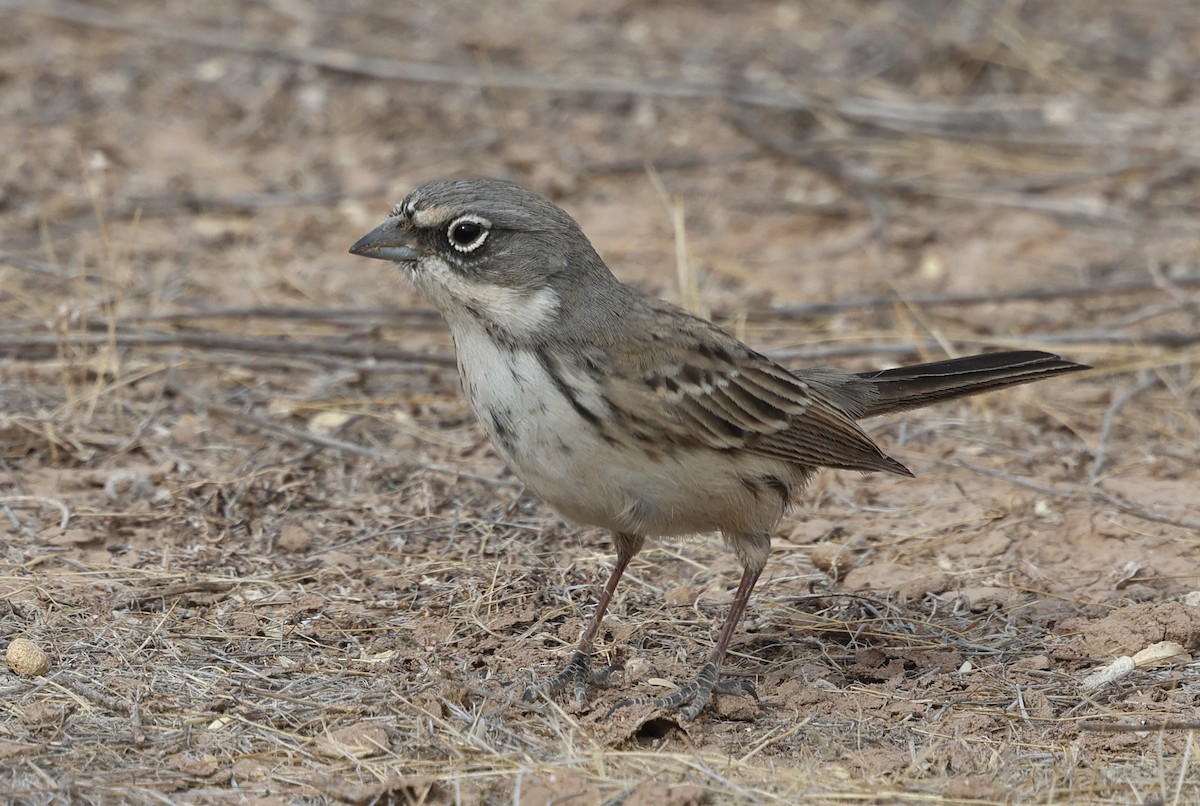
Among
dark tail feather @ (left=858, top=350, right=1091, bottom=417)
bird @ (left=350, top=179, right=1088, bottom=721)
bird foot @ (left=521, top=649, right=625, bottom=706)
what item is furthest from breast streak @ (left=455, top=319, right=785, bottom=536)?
dark tail feather @ (left=858, top=350, right=1091, bottom=417)

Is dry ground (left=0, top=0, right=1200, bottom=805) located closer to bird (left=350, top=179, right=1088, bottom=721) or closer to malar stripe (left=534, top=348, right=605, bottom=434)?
bird (left=350, top=179, right=1088, bottom=721)

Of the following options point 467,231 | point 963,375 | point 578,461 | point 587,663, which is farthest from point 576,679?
point 963,375

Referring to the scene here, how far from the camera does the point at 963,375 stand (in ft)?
18.7

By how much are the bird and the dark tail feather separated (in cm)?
46

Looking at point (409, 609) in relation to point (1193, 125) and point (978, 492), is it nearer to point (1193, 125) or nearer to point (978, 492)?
point (978, 492)

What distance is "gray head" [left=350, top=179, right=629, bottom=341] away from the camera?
4.91 meters

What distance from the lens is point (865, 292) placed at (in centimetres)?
920

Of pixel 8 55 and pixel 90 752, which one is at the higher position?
pixel 8 55

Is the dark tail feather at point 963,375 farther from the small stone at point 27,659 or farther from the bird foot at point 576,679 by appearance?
the small stone at point 27,659

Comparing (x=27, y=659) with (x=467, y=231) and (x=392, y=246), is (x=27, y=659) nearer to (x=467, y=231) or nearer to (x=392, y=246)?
(x=392, y=246)

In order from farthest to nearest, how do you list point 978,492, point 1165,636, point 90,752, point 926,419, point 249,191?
point 249,191
point 926,419
point 978,492
point 1165,636
point 90,752

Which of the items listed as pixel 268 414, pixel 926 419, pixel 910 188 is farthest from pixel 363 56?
pixel 926 419

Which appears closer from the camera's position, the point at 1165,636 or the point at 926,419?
the point at 1165,636

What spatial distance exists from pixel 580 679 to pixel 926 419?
3249 millimetres
